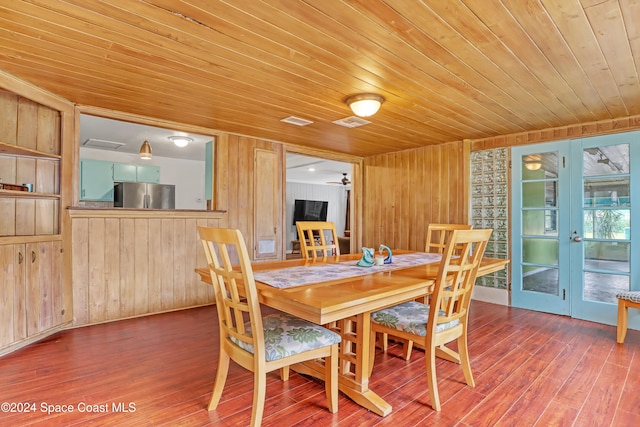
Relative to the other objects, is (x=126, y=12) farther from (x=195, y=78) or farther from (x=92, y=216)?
(x=92, y=216)

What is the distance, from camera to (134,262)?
3586 millimetres

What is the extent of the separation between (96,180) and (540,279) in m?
6.80

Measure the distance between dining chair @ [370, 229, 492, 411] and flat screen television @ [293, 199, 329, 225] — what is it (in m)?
8.16

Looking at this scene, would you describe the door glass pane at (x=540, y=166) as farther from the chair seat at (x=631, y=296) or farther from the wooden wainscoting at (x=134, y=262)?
the wooden wainscoting at (x=134, y=262)

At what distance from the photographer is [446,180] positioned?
15.4ft

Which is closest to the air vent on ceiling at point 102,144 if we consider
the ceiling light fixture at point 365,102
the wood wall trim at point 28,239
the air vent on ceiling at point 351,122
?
the wood wall trim at point 28,239

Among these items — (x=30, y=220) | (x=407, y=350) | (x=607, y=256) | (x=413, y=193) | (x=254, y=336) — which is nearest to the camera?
(x=254, y=336)

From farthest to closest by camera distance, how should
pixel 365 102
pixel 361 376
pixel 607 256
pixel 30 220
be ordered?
pixel 607 256 < pixel 30 220 < pixel 365 102 < pixel 361 376

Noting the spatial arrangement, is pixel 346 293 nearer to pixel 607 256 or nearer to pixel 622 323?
pixel 622 323

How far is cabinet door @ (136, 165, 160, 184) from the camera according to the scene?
21.2 ft

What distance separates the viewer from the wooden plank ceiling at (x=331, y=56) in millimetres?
1757

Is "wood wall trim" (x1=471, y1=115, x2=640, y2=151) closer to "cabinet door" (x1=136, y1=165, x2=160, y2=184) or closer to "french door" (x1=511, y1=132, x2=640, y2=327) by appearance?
"french door" (x1=511, y1=132, x2=640, y2=327)

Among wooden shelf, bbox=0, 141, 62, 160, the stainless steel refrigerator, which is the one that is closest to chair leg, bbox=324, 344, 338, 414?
wooden shelf, bbox=0, 141, 62, 160

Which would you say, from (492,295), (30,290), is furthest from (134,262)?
(492,295)
